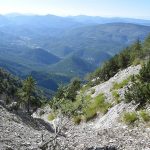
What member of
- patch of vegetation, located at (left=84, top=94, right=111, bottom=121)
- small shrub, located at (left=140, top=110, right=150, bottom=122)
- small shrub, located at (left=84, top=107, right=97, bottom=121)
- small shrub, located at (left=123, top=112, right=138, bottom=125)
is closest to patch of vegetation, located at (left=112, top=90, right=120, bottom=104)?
patch of vegetation, located at (left=84, top=94, right=111, bottom=121)

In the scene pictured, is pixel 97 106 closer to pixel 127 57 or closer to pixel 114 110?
pixel 114 110

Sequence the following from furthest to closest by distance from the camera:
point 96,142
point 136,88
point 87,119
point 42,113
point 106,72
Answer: point 106,72, point 42,113, point 87,119, point 136,88, point 96,142

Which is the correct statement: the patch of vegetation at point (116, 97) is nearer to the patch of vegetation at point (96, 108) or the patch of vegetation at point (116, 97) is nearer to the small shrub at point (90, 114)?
the patch of vegetation at point (96, 108)

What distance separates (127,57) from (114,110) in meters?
52.0

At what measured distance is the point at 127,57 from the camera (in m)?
92.8

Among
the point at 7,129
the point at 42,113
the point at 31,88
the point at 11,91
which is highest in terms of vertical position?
the point at 7,129

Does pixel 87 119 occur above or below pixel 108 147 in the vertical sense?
below

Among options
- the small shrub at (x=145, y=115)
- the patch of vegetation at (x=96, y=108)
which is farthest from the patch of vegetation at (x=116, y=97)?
the small shrub at (x=145, y=115)

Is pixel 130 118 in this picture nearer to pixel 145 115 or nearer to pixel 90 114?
pixel 145 115

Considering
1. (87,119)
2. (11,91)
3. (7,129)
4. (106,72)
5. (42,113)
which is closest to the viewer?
(7,129)

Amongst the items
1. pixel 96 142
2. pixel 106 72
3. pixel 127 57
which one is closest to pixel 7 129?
pixel 96 142

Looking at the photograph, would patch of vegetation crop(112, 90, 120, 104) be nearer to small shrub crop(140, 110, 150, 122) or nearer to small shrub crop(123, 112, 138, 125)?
small shrub crop(123, 112, 138, 125)

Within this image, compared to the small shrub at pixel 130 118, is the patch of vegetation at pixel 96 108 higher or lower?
lower

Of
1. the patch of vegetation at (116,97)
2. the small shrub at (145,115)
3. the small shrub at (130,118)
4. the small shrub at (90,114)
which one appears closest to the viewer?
the small shrub at (145,115)
